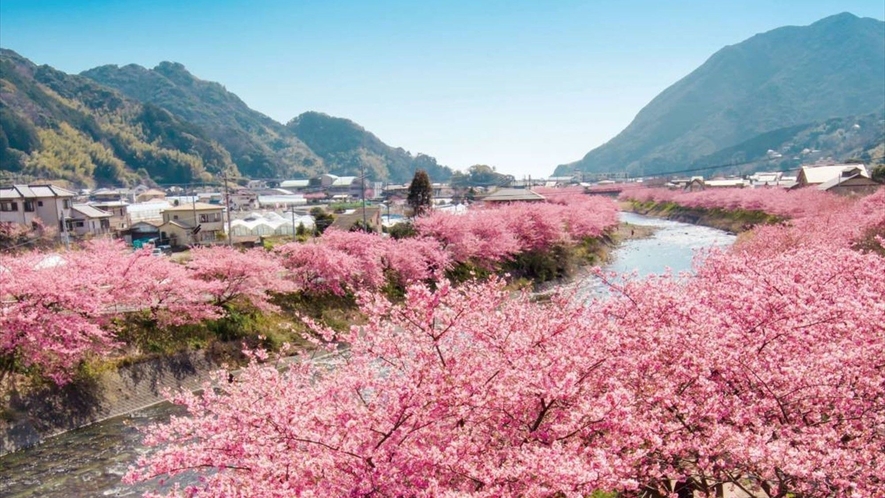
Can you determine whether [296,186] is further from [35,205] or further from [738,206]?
[738,206]

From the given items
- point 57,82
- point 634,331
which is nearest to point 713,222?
point 634,331

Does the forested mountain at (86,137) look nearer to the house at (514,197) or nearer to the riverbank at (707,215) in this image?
the house at (514,197)

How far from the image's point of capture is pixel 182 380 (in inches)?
890

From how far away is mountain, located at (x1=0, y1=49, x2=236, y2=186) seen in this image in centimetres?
12319

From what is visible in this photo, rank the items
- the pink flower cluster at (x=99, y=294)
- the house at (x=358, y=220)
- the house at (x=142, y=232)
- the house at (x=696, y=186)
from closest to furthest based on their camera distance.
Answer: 1. the pink flower cluster at (x=99, y=294)
2. the house at (x=358, y=220)
3. the house at (x=142, y=232)
4. the house at (x=696, y=186)

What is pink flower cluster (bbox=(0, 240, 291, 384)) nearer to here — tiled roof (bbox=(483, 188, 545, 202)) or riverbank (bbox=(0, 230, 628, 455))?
riverbank (bbox=(0, 230, 628, 455))

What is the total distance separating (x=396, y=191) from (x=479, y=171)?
200 feet

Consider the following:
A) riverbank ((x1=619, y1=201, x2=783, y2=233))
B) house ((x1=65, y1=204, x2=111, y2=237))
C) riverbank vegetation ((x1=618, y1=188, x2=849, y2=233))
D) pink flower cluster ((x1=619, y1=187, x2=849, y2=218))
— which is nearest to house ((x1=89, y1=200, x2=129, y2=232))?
house ((x1=65, y1=204, x2=111, y2=237))

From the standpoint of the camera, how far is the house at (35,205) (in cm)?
4394

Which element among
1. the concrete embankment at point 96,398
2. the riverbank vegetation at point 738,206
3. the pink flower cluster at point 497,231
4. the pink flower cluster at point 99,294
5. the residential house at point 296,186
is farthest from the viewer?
the residential house at point 296,186

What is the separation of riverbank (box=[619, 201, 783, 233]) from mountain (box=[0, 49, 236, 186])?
381ft

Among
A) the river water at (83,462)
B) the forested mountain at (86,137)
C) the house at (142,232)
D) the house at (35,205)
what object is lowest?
the river water at (83,462)

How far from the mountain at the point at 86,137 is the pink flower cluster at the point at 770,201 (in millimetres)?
127101

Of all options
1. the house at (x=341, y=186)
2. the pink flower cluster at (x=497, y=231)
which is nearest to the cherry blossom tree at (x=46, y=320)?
the pink flower cluster at (x=497, y=231)
